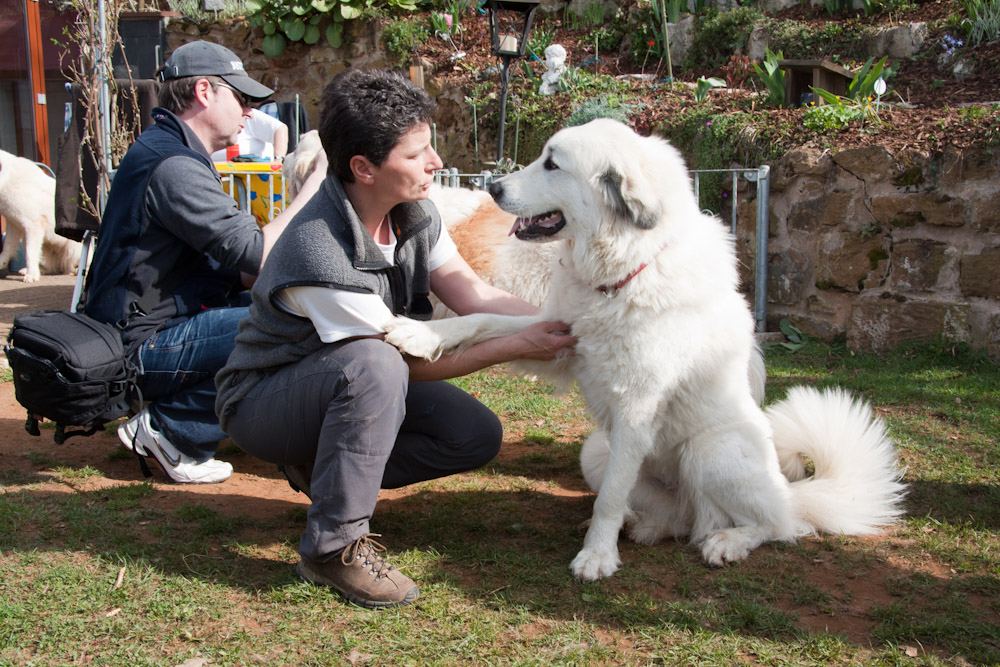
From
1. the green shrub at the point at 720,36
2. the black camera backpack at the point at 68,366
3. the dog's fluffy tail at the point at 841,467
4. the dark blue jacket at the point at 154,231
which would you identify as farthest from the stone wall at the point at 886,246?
the black camera backpack at the point at 68,366

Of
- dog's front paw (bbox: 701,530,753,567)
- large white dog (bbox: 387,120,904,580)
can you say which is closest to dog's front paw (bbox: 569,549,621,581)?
large white dog (bbox: 387,120,904,580)

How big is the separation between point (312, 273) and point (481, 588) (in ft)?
3.51

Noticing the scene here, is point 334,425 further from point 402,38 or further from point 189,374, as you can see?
point 402,38

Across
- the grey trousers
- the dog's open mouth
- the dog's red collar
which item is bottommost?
the grey trousers

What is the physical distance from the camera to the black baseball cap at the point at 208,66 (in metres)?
3.13

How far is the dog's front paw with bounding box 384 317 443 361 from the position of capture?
237cm

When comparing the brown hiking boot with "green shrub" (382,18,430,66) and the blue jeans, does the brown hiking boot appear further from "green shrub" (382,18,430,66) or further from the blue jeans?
"green shrub" (382,18,430,66)

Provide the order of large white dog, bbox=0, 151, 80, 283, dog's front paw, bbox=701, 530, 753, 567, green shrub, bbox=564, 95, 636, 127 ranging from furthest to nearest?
large white dog, bbox=0, 151, 80, 283
green shrub, bbox=564, 95, 636, 127
dog's front paw, bbox=701, 530, 753, 567

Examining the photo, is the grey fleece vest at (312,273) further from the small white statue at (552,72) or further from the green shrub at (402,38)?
the green shrub at (402,38)

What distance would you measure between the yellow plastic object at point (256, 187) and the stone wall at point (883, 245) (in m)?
3.33

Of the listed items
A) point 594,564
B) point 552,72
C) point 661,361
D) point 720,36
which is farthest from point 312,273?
point 720,36

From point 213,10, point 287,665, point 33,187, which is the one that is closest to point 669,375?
point 287,665

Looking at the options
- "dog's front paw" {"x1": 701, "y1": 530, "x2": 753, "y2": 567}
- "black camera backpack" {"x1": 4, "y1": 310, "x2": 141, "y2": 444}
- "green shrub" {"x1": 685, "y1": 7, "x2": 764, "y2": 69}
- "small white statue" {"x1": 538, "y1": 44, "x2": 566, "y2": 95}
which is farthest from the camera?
"green shrub" {"x1": 685, "y1": 7, "x2": 764, "y2": 69}

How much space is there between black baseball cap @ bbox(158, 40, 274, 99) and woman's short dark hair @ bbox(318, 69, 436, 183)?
111cm
